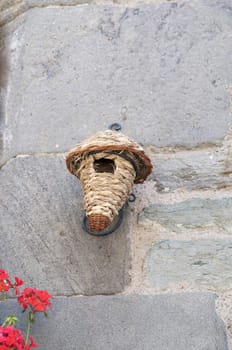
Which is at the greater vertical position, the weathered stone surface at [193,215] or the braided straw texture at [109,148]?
the braided straw texture at [109,148]

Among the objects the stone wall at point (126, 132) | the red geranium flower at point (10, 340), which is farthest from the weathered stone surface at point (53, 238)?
the red geranium flower at point (10, 340)

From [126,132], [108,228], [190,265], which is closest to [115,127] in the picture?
[126,132]

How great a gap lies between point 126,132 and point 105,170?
0.89ft

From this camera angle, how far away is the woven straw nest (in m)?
1.37

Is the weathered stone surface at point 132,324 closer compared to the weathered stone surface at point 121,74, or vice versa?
the weathered stone surface at point 132,324

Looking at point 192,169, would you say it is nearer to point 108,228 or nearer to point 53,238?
point 108,228

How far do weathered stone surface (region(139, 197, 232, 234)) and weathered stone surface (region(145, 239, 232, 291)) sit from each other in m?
0.04

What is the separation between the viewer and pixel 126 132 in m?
1.71

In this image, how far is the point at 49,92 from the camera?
1838 mm

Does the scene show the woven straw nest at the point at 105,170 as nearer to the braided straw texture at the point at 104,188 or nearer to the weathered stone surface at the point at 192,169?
the braided straw texture at the point at 104,188

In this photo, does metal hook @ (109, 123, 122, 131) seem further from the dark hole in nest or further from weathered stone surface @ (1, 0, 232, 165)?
the dark hole in nest

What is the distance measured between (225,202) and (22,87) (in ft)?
2.25

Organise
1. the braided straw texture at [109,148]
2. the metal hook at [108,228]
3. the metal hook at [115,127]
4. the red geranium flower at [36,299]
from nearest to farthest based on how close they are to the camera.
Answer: the red geranium flower at [36,299] → the braided straw texture at [109,148] → the metal hook at [108,228] → the metal hook at [115,127]

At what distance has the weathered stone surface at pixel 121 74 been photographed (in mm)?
1736
